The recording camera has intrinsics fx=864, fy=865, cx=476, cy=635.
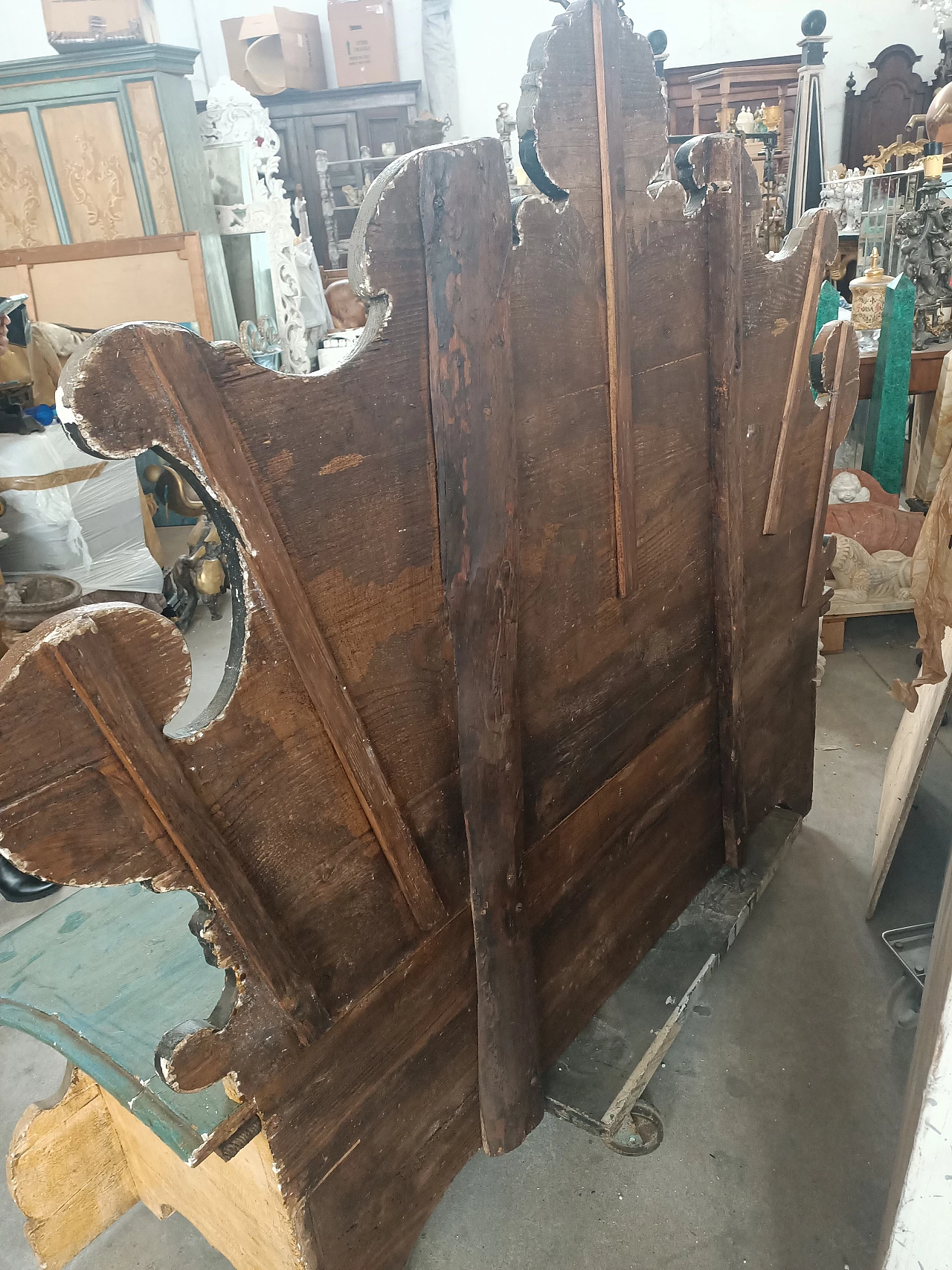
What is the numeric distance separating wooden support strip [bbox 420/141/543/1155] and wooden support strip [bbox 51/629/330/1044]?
1.02 ft

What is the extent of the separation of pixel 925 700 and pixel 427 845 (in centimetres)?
157

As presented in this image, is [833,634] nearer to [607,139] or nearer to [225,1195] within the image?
[607,139]

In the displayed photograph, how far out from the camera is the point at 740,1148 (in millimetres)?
1726

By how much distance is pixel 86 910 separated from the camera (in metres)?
1.67

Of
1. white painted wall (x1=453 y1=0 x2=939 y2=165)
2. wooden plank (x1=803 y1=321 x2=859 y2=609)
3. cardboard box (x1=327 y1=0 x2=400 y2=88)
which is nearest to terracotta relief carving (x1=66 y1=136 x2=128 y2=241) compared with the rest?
cardboard box (x1=327 y1=0 x2=400 y2=88)

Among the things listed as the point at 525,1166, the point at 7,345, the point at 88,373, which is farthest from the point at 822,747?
the point at 7,345

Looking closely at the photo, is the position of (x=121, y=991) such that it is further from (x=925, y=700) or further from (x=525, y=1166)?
(x=925, y=700)

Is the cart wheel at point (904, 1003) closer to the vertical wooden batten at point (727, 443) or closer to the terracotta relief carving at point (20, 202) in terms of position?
the vertical wooden batten at point (727, 443)

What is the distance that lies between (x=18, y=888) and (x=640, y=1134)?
1.91 m

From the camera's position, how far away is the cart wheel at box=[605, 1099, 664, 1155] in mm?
1715

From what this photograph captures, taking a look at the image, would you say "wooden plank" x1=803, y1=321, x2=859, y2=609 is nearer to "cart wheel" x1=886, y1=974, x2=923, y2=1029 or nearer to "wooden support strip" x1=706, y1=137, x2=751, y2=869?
"wooden support strip" x1=706, y1=137, x2=751, y2=869

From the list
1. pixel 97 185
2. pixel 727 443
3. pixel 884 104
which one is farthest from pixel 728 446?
pixel 884 104

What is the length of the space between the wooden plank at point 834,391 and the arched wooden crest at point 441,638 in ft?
0.35

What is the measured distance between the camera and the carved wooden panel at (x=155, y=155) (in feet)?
18.8
